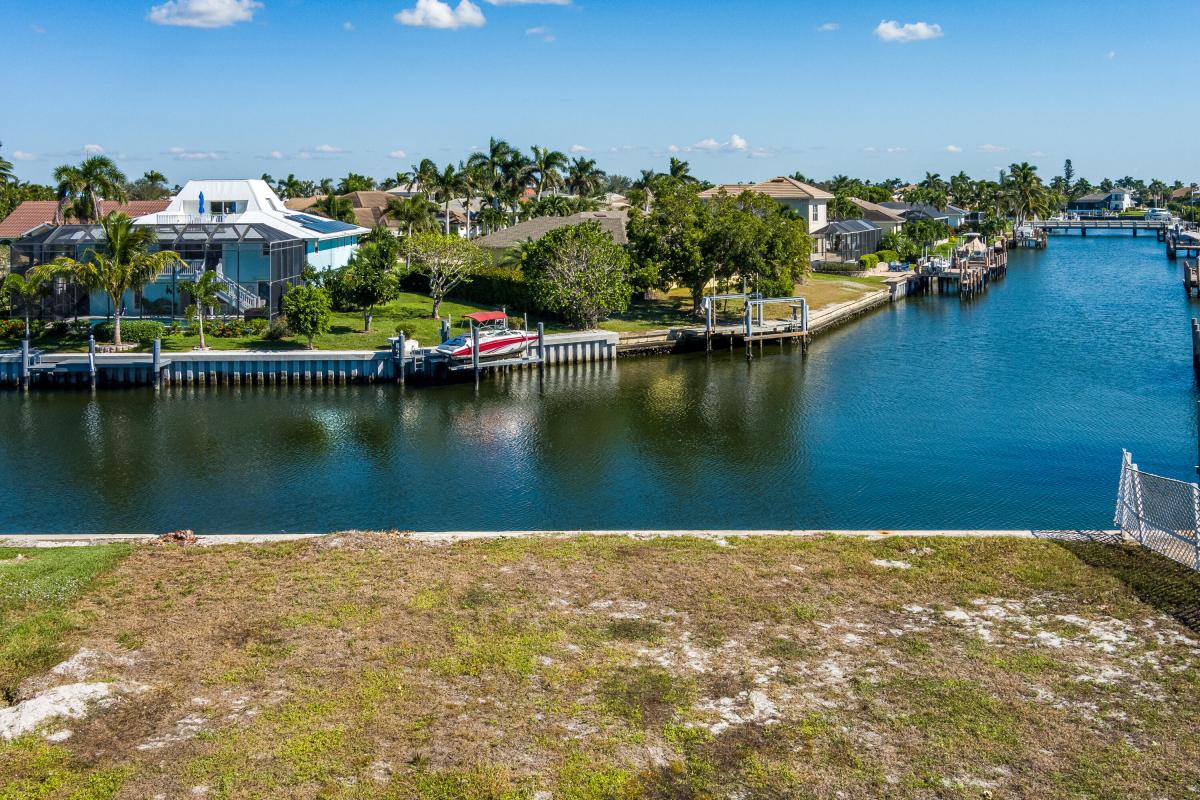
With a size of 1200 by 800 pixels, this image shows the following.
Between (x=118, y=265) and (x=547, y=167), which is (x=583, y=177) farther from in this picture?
(x=118, y=265)

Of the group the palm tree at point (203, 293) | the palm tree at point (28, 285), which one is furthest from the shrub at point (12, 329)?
the palm tree at point (203, 293)

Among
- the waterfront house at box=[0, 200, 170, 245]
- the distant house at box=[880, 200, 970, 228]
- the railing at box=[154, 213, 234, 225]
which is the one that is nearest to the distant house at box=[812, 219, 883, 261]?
the distant house at box=[880, 200, 970, 228]

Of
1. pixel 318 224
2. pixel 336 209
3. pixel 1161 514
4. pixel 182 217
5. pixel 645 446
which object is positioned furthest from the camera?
pixel 336 209

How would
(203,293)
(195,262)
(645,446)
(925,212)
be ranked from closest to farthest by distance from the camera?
(645,446)
(203,293)
(195,262)
(925,212)

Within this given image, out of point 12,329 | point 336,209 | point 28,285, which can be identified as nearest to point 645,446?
point 28,285

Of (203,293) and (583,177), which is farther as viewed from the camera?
(583,177)

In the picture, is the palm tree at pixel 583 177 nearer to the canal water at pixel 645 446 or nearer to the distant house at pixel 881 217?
the distant house at pixel 881 217

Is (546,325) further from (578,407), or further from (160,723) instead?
(160,723)
